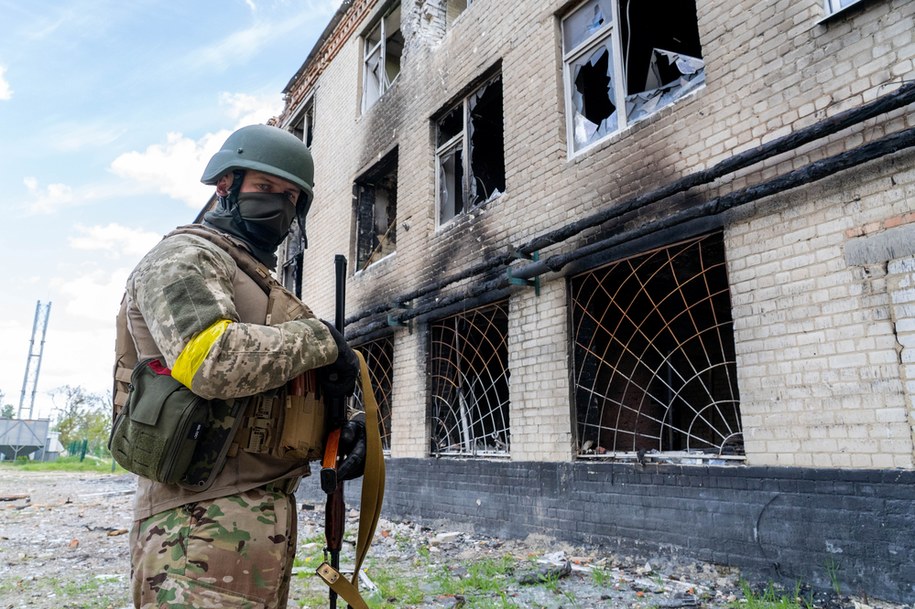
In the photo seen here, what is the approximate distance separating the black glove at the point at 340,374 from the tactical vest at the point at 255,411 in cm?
3

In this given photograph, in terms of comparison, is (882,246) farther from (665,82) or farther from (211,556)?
(211,556)

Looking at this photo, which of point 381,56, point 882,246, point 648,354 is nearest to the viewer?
point 882,246

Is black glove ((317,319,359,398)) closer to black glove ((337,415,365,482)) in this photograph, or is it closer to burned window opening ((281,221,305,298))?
black glove ((337,415,365,482))

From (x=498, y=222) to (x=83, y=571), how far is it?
183 inches

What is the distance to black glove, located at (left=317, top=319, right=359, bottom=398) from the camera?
5.57 feet

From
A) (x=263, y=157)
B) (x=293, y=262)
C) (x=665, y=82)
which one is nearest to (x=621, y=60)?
(x=665, y=82)

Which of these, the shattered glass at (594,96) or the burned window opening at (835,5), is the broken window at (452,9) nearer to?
the shattered glass at (594,96)

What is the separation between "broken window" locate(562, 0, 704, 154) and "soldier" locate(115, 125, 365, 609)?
13.6 feet

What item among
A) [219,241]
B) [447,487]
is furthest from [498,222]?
[219,241]

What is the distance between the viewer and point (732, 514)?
361 cm

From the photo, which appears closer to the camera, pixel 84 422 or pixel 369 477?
pixel 369 477

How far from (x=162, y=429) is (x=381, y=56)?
8.86 m

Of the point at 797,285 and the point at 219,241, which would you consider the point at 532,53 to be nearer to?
the point at 797,285

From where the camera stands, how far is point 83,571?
4.48 m
